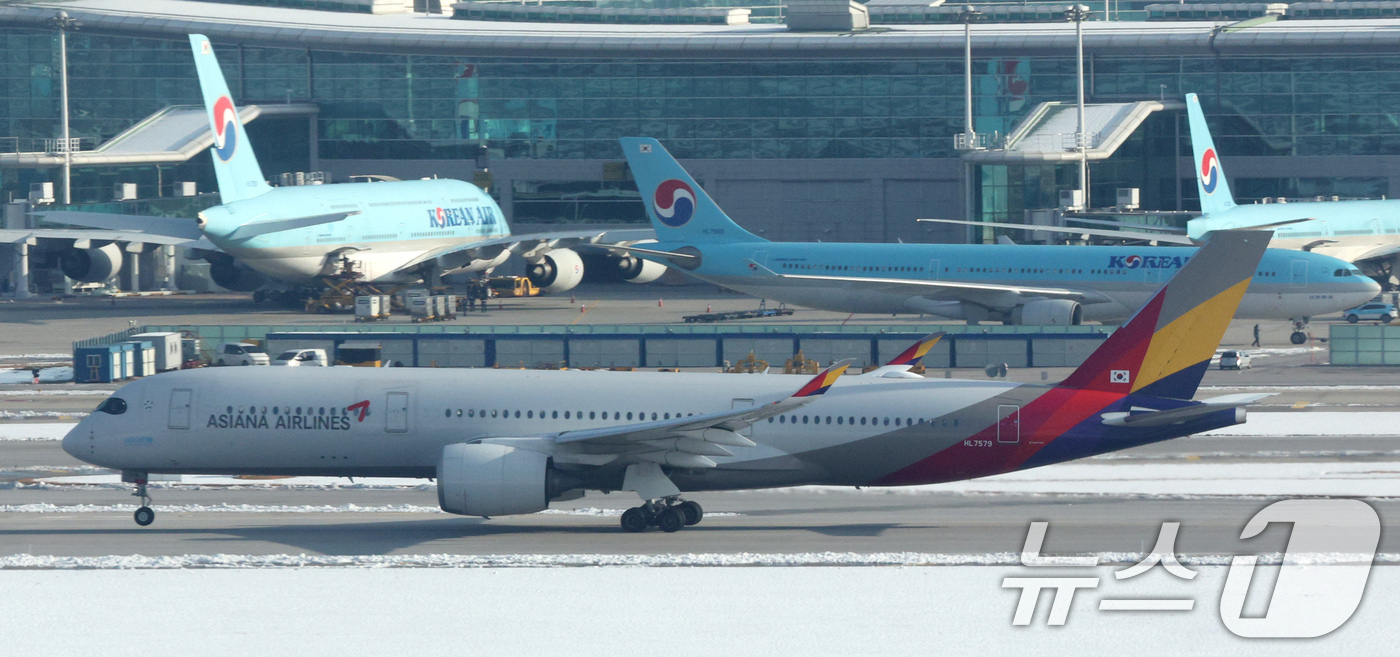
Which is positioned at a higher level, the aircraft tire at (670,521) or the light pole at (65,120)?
the light pole at (65,120)

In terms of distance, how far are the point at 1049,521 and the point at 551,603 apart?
1206 centimetres

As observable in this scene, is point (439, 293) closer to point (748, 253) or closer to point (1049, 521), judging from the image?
point (748, 253)

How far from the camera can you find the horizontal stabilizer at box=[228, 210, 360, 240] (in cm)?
7400

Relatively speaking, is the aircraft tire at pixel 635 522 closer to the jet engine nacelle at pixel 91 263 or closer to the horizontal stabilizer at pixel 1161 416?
the horizontal stabilizer at pixel 1161 416

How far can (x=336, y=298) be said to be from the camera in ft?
266

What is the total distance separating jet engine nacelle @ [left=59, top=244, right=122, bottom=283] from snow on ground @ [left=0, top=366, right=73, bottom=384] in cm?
2885

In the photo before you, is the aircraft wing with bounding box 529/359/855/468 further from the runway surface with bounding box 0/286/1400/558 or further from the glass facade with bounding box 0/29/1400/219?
the glass facade with bounding box 0/29/1400/219

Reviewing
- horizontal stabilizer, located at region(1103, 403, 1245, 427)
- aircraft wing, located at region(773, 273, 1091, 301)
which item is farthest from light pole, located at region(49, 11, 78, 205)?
horizontal stabilizer, located at region(1103, 403, 1245, 427)

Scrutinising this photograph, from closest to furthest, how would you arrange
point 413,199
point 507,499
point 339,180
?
point 507,499 < point 413,199 < point 339,180

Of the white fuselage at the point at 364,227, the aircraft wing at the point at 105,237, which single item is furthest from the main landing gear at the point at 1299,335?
the aircraft wing at the point at 105,237

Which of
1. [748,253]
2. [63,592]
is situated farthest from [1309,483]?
[748,253]

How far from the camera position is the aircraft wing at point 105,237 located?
8294cm

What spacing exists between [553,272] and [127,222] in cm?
2456

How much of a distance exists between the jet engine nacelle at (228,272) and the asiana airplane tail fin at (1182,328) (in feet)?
219
